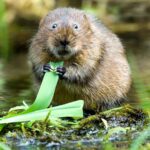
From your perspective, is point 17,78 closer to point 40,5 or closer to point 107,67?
point 107,67

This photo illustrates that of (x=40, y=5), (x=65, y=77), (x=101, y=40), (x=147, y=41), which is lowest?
(x=65, y=77)

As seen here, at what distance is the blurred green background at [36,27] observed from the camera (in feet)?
26.3

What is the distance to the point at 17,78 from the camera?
7648mm

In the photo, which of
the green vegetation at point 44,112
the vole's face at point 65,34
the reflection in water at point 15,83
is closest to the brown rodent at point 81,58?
the vole's face at point 65,34

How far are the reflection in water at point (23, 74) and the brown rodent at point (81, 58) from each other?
0.38 metres

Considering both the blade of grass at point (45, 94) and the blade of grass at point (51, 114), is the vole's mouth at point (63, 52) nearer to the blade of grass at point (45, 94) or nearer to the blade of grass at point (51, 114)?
the blade of grass at point (45, 94)

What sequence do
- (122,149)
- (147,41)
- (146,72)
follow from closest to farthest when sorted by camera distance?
(122,149)
(146,72)
(147,41)

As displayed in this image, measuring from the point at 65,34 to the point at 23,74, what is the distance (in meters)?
3.19

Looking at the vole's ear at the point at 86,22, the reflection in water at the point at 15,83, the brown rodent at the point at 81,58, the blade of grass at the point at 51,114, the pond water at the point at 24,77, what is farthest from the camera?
the reflection in water at the point at 15,83

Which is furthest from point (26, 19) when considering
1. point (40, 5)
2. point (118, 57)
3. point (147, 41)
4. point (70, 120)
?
point (70, 120)

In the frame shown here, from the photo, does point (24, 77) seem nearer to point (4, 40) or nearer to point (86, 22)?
point (4, 40)

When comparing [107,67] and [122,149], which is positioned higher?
[107,67]

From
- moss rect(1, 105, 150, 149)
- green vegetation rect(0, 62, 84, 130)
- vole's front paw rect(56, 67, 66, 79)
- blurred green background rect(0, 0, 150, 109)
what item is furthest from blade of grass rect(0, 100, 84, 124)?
blurred green background rect(0, 0, 150, 109)

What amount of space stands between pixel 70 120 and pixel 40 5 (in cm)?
699
